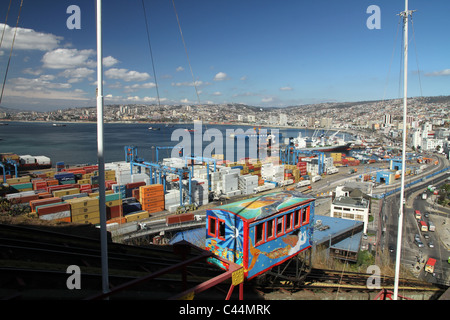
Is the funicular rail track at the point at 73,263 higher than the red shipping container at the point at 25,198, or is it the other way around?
the funicular rail track at the point at 73,263

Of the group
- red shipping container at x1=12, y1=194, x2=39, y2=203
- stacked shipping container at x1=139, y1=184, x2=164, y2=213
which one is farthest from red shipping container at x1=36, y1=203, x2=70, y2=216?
stacked shipping container at x1=139, y1=184, x2=164, y2=213

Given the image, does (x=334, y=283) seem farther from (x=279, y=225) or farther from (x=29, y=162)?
(x=29, y=162)

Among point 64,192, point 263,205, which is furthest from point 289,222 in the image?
point 64,192

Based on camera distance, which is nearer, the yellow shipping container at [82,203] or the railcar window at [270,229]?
the railcar window at [270,229]

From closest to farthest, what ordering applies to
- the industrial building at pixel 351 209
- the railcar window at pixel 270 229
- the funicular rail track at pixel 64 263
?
the funicular rail track at pixel 64 263 → the railcar window at pixel 270 229 → the industrial building at pixel 351 209

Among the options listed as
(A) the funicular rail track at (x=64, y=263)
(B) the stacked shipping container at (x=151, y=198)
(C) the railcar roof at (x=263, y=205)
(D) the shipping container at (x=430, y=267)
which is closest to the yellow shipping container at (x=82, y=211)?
(B) the stacked shipping container at (x=151, y=198)

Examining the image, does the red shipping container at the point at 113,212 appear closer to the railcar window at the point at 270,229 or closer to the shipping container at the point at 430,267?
the railcar window at the point at 270,229

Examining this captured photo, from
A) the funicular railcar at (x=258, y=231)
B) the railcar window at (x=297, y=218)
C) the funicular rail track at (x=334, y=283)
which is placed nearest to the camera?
the funicular railcar at (x=258, y=231)

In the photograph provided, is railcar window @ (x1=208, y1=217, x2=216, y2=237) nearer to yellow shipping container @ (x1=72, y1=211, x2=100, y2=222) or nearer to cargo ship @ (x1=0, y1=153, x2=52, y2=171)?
yellow shipping container @ (x1=72, y1=211, x2=100, y2=222)
